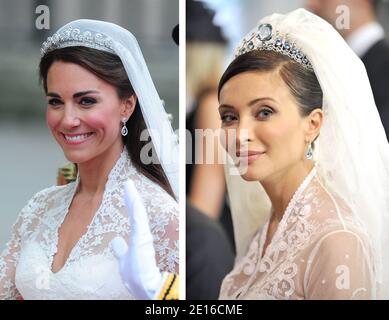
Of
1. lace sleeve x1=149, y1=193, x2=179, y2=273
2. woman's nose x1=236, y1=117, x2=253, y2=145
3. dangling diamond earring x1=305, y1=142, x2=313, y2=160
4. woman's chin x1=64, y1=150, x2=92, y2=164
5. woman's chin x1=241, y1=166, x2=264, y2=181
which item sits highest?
woman's nose x1=236, y1=117, x2=253, y2=145

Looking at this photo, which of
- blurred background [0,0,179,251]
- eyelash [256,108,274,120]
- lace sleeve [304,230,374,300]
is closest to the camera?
lace sleeve [304,230,374,300]

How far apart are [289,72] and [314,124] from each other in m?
0.21

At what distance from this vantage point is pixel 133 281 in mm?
3041

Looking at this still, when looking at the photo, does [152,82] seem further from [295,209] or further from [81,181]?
[295,209]

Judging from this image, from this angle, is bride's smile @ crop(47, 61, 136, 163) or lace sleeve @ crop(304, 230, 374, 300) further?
bride's smile @ crop(47, 61, 136, 163)

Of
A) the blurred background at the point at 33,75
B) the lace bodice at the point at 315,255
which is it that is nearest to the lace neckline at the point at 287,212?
the lace bodice at the point at 315,255

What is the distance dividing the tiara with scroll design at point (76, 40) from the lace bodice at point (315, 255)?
0.89m

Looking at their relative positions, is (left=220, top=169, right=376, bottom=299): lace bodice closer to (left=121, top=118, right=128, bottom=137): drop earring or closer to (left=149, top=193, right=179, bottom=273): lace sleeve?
(left=149, top=193, right=179, bottom=273): lace sleeve

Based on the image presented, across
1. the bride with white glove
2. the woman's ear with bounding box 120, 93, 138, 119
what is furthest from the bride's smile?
the bride with white glove

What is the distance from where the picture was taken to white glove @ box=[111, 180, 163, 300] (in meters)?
3.03

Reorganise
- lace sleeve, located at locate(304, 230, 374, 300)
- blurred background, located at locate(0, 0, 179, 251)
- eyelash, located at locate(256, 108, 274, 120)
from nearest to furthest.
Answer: lace sleeve, located at locate(304, 230, 374, 300) < eyelash, located at locate(256, 108, 274, 120) < blurred background, located at locate(0, 0, 179, 251)

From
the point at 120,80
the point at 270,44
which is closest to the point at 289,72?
the point at 270,44

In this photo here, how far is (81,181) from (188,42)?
2.18ft

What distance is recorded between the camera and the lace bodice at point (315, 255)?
9.71 ft
